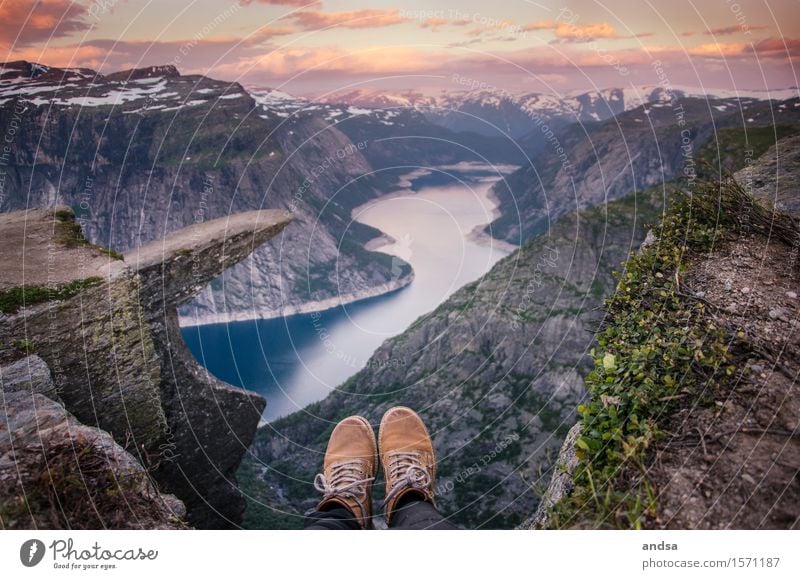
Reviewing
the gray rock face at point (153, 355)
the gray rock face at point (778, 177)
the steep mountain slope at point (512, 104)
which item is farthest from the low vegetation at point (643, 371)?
the steep mountain slope at point (512, 104)

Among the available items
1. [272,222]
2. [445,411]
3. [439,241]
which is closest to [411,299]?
[439,241]

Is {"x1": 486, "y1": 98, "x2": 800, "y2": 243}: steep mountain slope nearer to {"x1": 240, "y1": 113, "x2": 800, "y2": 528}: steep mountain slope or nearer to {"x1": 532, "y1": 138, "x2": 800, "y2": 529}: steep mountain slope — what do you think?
{"x1": 240, "y1": 113, "x2": 800, "y2": 528}: steep mountain slope

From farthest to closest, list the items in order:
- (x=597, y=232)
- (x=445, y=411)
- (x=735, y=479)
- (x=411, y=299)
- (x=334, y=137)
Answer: (x=334, y=137)
(x=411, y=299)
(x=597, y=232)
(x=445, y=411)
(x=735, y=479)

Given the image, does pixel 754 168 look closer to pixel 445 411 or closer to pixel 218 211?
pixel 445 411

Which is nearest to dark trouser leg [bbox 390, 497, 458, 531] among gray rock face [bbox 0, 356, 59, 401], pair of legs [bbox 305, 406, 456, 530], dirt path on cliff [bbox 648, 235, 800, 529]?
pair of legs [bbox 305, 406, 456, 530]

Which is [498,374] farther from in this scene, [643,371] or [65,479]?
[65,479]
